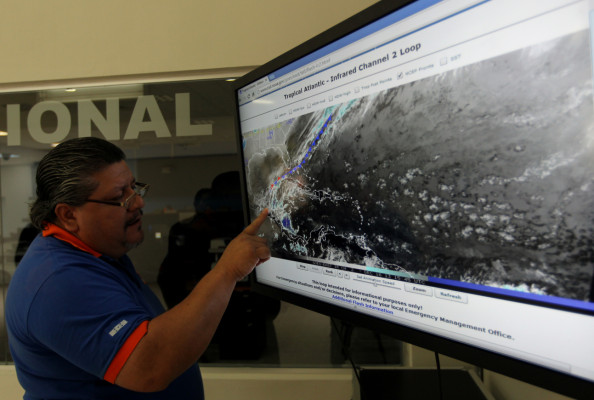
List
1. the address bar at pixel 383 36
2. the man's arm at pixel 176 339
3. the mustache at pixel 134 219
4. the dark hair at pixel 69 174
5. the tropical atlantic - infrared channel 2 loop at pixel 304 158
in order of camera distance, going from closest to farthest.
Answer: the address bar at pixel 383 36
the man's arm at pixel 176 339
the tropical atlantic - infrared channel 2 loop at pixel 304 158
the dark hair at pixel 69 174
the mustache at pixel 134 219

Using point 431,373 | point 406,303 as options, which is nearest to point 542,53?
point 406,303

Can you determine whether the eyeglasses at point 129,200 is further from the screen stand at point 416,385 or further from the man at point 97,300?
the screen stand at point 416,385

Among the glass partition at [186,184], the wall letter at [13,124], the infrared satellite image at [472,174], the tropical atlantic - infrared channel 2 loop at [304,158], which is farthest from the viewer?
the wall letter at [13,124]

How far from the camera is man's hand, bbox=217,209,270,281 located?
1.12 m

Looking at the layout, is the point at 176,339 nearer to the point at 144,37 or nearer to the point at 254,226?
the point at 254,226

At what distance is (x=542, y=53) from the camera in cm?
60

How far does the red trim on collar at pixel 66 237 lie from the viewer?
3.95 ft

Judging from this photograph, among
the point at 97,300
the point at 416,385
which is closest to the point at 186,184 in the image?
the point at 97,300

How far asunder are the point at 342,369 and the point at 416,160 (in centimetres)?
135

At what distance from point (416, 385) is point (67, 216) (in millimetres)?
1140

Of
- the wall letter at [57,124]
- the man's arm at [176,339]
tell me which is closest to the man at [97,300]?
the man's arm at [176,339]

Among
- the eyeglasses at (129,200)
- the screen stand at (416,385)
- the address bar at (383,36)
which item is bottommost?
the screen stand at (416,385)

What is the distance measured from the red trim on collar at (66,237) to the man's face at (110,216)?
0.02 meters

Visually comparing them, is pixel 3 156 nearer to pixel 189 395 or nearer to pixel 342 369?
pixel 189 395
